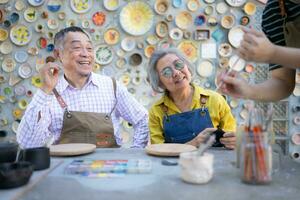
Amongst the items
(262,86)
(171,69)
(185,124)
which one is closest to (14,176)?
(262,86)

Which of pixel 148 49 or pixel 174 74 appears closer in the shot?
pixel 174 74

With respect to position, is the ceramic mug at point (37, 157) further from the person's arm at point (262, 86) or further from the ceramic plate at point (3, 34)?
the ceramic plate at point (3, 34)

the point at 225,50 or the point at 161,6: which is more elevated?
the point at 161,6

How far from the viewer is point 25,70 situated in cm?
357

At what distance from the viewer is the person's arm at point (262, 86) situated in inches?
51.8

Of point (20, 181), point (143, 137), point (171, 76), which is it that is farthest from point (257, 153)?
point (143, 137)

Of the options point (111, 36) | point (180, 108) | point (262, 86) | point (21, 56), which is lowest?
point (180, 108)

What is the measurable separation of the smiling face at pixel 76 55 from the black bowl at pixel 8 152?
1204 millimetres

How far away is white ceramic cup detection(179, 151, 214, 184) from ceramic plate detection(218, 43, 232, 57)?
8.97 feet

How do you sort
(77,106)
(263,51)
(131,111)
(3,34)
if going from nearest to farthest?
(263,51), (77,106), (131,111), (3,34)

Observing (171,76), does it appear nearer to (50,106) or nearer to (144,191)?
(50,106)

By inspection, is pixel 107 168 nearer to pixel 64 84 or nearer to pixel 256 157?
pixel 256 157

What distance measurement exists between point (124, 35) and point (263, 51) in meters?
2.67

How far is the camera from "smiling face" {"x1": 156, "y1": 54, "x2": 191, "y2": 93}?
218 cm
